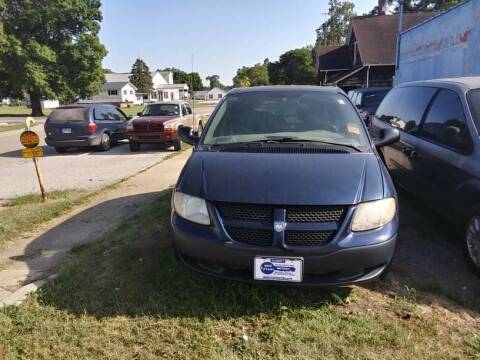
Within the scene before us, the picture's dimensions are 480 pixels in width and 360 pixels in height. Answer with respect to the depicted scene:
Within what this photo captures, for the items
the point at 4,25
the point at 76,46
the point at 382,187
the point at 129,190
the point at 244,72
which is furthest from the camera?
the point at 244,72

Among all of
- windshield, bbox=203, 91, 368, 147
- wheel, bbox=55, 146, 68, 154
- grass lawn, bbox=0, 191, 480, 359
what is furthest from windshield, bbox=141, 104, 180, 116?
grass lawn, bbox=0, 191, 480, 359

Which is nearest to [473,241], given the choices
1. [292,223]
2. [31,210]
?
[292,223]

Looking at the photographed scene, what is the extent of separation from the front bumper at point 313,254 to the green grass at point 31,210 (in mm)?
3023

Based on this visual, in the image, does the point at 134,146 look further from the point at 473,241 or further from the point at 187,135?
the point at 473,241

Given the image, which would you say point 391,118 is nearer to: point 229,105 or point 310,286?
point 229,105

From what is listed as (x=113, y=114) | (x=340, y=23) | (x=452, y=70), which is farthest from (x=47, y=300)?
(x=340, y=23)

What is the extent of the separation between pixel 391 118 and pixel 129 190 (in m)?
4.68

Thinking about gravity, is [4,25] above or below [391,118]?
above

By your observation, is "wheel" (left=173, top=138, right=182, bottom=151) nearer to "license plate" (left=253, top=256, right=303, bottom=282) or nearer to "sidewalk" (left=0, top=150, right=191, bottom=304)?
"sidewalk" (left=0, top=150, right=191, bottom=304)

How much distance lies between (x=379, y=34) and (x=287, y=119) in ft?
105

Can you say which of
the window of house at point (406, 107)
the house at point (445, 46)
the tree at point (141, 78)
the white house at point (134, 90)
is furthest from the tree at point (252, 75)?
the window of house at point (406, 107)

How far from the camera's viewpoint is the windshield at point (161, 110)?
543 inches

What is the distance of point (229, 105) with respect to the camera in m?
4.50

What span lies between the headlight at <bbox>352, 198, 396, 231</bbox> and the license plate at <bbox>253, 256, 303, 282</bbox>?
19.5 inches
